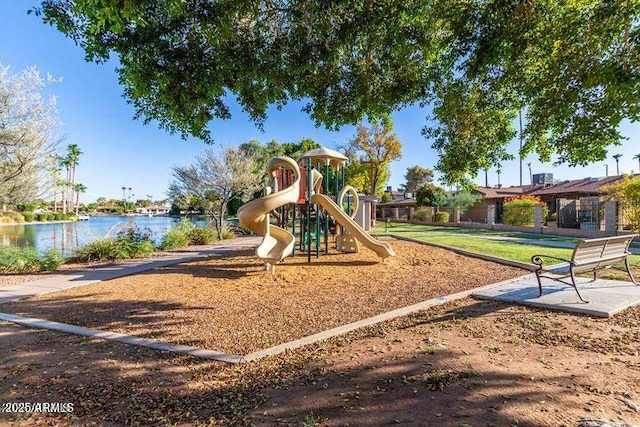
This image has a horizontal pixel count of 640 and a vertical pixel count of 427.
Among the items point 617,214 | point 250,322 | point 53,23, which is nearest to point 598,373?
point 250,322

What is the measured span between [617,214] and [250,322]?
20457 millimetres

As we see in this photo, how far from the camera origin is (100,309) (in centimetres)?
579

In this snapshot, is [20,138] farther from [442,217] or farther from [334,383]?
[442,217]

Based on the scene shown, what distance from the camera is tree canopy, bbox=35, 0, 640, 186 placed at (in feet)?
14.3

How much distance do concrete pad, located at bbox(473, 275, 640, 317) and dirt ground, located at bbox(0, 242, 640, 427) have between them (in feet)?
0.87

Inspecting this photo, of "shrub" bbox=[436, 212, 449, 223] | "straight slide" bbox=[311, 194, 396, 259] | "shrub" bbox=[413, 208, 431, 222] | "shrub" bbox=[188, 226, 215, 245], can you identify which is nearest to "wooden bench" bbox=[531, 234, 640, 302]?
"straight slide" bbox=[311, 194, 396, 259]

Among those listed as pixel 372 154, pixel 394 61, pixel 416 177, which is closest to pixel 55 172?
pixel 394 61

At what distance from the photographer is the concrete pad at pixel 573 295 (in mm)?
4832

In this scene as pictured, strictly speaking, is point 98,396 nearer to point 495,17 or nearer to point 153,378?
point 153,378

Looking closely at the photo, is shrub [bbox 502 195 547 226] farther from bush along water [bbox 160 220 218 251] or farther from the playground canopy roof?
bush along water [bbox 160 220 218 251]

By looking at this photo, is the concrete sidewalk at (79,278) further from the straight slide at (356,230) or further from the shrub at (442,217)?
the shrub at (442,217)

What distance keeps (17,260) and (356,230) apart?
385 inches

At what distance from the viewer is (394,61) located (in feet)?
21.7

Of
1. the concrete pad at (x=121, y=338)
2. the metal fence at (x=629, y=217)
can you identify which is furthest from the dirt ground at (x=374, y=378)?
the metal fence at (x=629, y=217)
